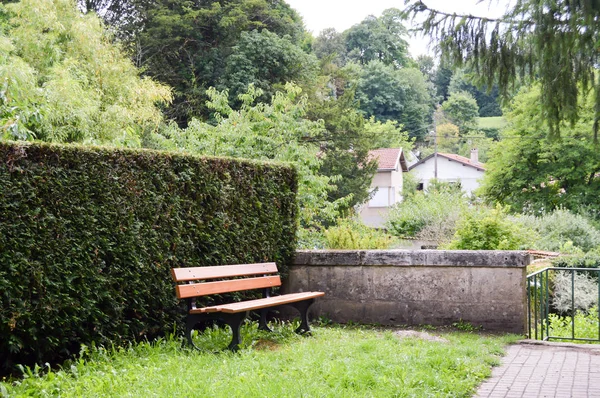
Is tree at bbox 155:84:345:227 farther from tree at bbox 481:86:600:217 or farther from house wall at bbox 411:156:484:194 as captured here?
house wall at bbox 411:156:484:194

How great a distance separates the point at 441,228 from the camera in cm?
2333

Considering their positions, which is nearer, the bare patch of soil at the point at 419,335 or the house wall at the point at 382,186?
the bare patch of soil at the point at 419,335

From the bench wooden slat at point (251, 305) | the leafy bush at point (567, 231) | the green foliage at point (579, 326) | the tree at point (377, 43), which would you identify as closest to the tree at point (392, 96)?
the tree at point (377, 43)

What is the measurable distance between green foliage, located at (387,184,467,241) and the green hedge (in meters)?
14.5

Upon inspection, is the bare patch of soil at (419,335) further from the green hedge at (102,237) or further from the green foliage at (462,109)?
the green foliage at (462,109)

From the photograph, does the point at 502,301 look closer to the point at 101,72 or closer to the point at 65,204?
the point at 65,204

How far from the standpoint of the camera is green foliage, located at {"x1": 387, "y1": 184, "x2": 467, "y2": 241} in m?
23.2

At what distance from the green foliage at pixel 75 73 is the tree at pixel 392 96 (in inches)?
1666

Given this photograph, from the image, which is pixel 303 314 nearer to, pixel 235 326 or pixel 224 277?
pixel 224 277

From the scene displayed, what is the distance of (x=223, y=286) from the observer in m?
7.96

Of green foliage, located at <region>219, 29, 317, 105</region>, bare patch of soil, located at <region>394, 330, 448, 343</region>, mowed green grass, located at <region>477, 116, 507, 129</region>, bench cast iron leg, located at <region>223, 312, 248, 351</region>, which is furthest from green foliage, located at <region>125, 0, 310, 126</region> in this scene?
mowed green grass, located at <region>477, 116, 507, 129</region>

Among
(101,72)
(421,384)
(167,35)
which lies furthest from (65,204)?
(167,35)

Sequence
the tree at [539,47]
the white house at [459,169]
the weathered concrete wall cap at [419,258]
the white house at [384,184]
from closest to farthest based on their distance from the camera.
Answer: the tree at [539,47] → the weathered concrete wall cap at [419,258] → the white house at [384,184] → the white house at [459,169]

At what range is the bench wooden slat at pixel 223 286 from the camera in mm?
7398
